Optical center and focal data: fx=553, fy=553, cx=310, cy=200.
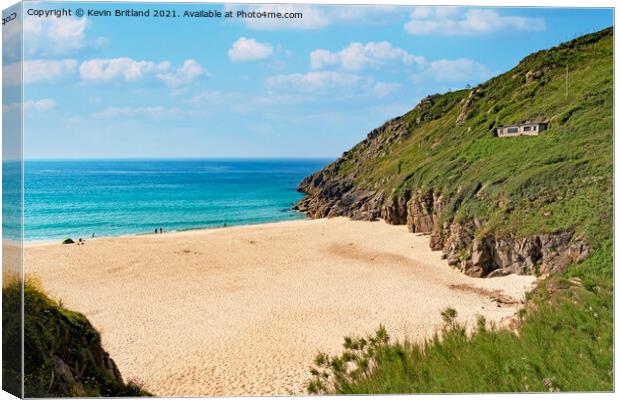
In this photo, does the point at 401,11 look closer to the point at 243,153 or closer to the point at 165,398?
the point at 243,153

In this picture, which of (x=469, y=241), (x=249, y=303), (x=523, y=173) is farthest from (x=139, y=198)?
(x=523, y=173)

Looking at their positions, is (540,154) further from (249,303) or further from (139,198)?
(139,198)

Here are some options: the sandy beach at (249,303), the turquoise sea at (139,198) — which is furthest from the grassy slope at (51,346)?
the turquoise sea at (139,198)

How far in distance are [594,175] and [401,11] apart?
4.87m

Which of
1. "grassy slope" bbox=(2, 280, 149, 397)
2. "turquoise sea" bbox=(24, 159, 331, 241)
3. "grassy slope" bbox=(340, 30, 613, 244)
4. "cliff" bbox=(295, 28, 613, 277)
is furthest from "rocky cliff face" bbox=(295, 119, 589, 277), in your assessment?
"grassy slope" bbox=(2, 280, 149, 397)

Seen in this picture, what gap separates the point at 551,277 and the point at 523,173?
12.3ft

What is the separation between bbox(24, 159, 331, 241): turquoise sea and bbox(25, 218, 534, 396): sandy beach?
1461 mm

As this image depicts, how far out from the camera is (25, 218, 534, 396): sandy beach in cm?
956

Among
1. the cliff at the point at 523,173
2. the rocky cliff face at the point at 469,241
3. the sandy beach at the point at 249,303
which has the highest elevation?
the cliff at the point at 523,173

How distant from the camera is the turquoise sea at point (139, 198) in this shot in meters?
10.8

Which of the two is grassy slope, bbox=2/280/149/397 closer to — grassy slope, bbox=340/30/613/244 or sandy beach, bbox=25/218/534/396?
sandy beach, bbox=25/218/534/396

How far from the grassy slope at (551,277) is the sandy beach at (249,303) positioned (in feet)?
3.28

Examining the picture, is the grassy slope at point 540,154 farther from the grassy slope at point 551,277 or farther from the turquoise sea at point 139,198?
the turquoise sea at point 139,198

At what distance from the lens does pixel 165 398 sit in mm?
8461
